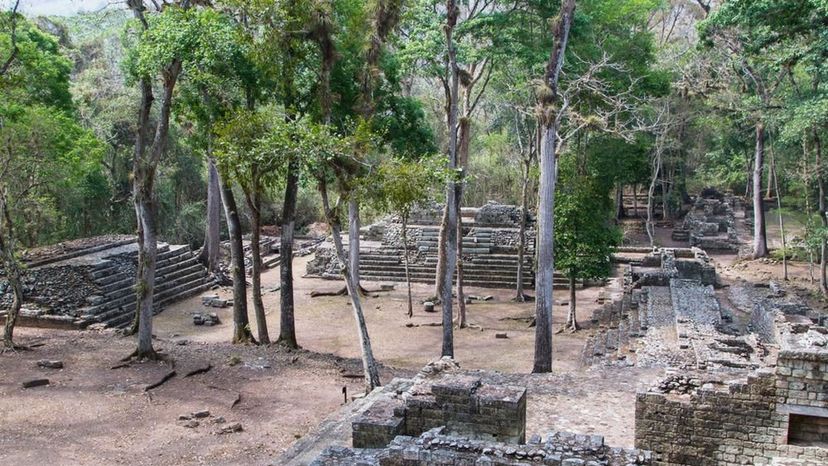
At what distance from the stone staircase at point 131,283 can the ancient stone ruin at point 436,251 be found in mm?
4841

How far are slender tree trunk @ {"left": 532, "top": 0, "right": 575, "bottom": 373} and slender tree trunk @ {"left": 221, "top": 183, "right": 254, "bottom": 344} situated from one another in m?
7.24

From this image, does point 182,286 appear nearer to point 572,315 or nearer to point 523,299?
point 523,299

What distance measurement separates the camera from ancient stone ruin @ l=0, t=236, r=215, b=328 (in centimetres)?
1986

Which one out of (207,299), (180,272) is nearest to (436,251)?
(207,299)

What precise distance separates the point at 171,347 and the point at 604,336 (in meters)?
11.1

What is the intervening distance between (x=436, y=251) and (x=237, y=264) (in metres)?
12.4

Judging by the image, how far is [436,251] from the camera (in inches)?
1124

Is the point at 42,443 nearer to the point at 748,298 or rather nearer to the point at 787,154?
the point at 748,298

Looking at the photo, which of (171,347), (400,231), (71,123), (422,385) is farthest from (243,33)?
(400,231)

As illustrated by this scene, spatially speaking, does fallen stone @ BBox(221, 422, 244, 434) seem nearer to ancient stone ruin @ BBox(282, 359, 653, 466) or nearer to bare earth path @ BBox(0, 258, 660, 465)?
bare earth path @ BBox(0, 258, 660, 465)

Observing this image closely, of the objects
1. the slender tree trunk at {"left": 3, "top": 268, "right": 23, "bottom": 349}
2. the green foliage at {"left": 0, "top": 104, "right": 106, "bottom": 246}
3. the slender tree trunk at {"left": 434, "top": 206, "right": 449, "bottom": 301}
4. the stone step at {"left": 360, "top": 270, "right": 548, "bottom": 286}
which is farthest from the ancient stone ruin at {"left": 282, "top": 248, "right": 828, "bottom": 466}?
the stone step at {"left": 360, "top": 270, "right": 548, "bottom": 286}

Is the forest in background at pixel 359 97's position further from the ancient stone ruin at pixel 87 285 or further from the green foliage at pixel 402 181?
the ancient stone ruin at pixel 87 285

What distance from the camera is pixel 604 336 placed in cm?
1914

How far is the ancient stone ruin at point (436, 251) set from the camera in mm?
27219
